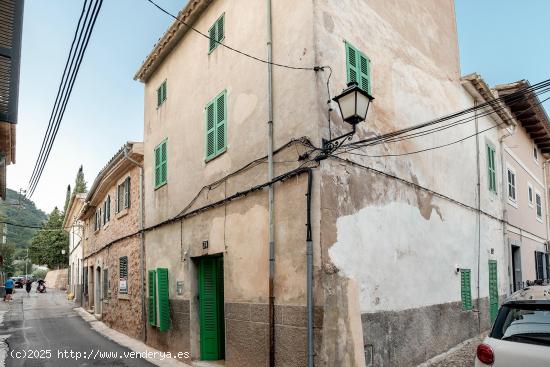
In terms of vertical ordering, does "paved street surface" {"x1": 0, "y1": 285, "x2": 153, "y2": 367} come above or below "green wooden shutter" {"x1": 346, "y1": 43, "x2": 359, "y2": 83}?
below

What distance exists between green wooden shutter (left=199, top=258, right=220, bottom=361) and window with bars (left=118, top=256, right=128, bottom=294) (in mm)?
5615

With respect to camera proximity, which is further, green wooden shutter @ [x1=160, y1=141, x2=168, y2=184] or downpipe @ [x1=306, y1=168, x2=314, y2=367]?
green wooden shutter @ [x1=160, y1=141, x2=168, y2=184]

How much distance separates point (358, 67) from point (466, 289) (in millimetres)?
5999

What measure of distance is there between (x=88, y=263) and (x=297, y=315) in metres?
19.0

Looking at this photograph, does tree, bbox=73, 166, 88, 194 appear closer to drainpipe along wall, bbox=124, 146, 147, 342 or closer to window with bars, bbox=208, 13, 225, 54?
drainpipe along wall, bbox=124, 146, 147, 342

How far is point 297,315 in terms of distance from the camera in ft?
21.3

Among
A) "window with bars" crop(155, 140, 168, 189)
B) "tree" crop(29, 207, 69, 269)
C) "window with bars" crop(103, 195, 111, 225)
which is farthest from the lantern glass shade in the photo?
"tree" crop(29, 207, 69, 269)

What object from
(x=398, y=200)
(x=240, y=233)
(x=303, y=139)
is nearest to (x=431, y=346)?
(x=398, y=200)

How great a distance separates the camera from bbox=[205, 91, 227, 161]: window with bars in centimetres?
903

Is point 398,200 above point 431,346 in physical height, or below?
above

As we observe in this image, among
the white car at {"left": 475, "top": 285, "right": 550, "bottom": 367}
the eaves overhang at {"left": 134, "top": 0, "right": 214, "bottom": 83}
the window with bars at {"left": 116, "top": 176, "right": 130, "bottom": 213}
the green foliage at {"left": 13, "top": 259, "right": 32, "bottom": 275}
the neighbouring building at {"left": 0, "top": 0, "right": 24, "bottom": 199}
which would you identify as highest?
the eaves overhang at {"left": 134, "top": 0, "right": 214, "bottom": 83}

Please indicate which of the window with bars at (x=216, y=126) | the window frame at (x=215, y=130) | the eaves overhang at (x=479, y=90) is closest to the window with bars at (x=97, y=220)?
the window frame at (x=215, y=130)

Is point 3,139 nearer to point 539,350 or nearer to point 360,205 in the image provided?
point 360,205

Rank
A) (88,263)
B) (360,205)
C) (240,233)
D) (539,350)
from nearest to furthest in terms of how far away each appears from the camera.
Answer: (539,350), (360,205), (240,233), (88,263)
